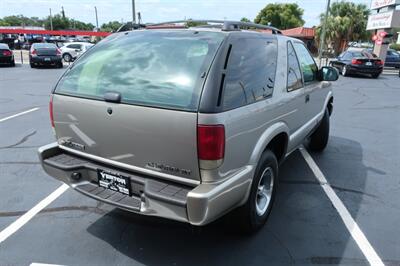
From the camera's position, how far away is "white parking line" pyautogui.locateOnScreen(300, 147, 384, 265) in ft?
9.56

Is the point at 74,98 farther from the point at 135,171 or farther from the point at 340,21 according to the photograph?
the point at 340,21

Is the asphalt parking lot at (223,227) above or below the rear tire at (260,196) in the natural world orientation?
below

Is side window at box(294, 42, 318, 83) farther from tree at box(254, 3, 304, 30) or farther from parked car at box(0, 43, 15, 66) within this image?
tree at box(254, 3, 304, 30)

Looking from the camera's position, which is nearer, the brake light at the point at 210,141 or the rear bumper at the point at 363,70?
the brake light at the point at 210,141

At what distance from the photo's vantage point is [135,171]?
8.86 feet

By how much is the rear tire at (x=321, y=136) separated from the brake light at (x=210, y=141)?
3.49 meters

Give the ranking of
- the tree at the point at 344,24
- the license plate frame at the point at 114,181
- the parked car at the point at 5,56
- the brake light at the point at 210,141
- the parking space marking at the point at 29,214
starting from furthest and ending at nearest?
the tree at the point at 344,24
the parked car at the point at 5,56
the parking space marking at the point at 29,214
the license plate frame at the point at 114,181
the brake light at the point at 210,141

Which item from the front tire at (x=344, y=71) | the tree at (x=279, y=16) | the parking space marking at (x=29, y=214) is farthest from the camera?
the tree at (x=279, y=16)

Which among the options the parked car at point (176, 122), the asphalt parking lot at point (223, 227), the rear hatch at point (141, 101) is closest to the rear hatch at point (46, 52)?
the asphalt parking lot at point (223, 227)

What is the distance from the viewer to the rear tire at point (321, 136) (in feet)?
17.8

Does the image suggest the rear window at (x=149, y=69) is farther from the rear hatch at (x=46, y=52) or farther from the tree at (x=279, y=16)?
the tree at (x=279, y=16)

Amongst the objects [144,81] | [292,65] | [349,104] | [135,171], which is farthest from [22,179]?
[349,104]

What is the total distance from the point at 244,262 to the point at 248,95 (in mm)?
1378

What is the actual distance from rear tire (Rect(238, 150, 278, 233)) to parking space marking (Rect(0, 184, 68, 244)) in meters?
2.11
